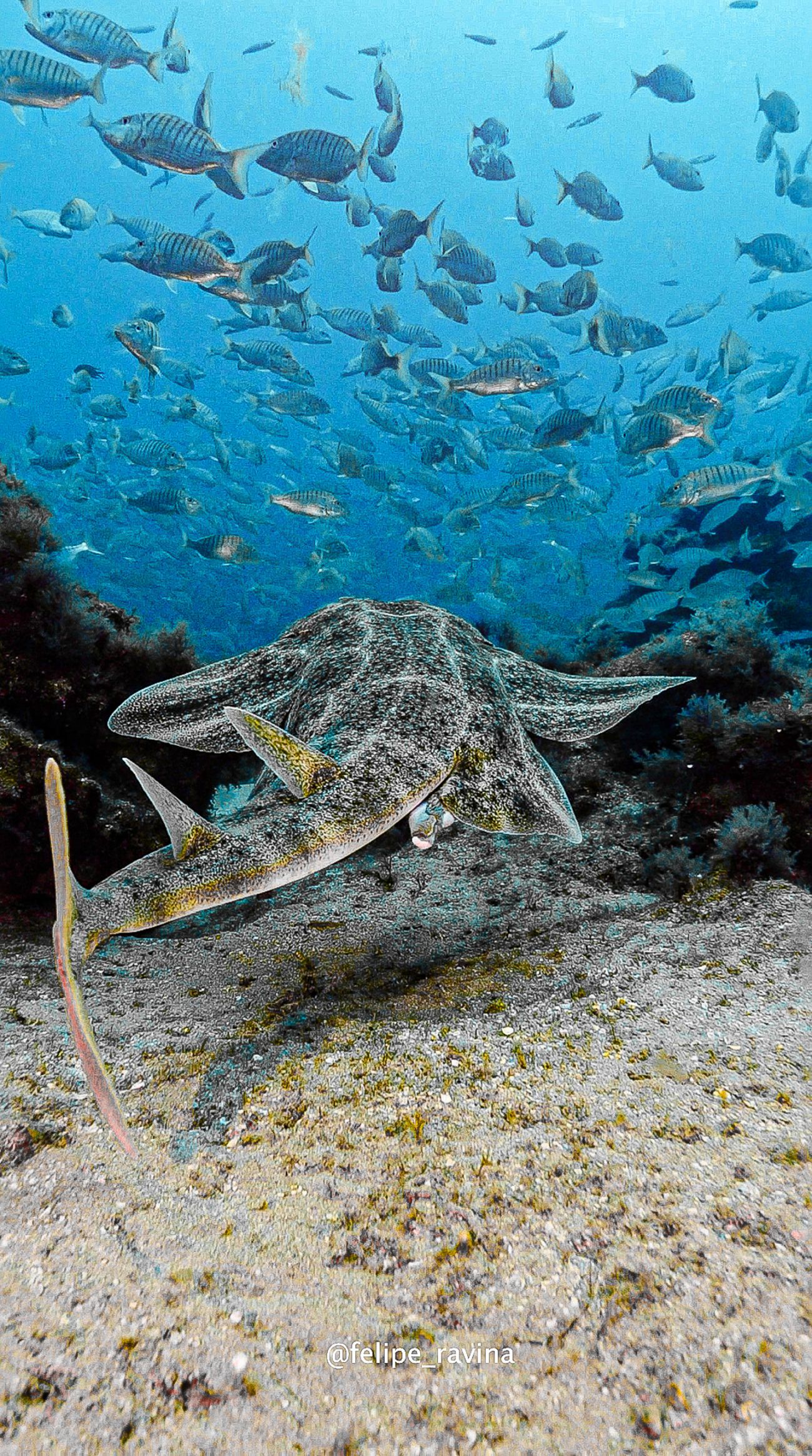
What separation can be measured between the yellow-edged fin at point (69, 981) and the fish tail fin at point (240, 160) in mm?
9202

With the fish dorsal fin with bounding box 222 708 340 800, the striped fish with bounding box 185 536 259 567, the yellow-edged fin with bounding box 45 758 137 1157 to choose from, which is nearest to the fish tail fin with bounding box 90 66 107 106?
the striped fish with bounding box 185 536 259 567

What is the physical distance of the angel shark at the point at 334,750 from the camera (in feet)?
5.91

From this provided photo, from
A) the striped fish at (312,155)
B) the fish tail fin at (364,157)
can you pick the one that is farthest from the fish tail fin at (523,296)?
the striped fish at (312,155)

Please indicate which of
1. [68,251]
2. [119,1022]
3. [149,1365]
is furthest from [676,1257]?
[68,251]

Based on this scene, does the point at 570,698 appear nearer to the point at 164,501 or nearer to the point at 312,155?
the point at 312,155

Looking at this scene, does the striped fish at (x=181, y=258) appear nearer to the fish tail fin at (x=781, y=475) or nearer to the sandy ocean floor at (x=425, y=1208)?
the fish tail fin at (x=781, y=475)

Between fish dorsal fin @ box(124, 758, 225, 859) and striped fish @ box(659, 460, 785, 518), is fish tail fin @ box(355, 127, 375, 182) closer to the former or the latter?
striped fish @ box(659, 460, 785, 518)

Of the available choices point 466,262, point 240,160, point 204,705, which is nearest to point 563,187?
point 466,262

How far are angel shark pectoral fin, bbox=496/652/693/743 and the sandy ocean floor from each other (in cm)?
153

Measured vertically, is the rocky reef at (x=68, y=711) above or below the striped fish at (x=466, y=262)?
below

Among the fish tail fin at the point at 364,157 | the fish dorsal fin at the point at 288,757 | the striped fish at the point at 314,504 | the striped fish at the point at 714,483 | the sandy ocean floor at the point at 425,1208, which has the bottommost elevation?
the sandy ocean floor at the point at 425,1208

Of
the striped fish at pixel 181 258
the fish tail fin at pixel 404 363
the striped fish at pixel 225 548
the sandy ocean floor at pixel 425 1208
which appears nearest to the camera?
the sandy ocean floor at pixel 425 1208

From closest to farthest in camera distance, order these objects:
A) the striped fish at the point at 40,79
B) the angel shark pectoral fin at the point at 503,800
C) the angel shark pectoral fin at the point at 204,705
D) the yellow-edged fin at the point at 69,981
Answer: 1. the yellow-edged fin at the point at 69,981
2. the angel shark pectoral fin at the point at 503,800
3. the angel shark pectoral fin at the point at 204,705
4. the striped fish at the point at 40,79

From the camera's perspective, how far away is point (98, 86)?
26.9 feet
